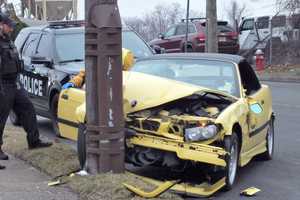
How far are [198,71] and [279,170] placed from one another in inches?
63.9

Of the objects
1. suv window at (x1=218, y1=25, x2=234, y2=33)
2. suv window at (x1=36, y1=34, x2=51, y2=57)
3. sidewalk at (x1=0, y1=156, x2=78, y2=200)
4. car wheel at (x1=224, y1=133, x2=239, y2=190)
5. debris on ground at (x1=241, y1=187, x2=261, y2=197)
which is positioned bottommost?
debris on ground at (x1=241, y1=187, x2=261, y2=197)

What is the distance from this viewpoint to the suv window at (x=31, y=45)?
485 inches

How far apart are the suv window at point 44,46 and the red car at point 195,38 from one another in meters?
16.5

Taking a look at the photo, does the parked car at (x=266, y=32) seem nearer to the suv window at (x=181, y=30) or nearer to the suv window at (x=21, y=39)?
the suv window at (x=181, y=30)

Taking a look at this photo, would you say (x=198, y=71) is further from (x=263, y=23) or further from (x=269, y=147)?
(x=263, y=23)

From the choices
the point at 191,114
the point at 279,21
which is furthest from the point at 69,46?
the point at 279,21

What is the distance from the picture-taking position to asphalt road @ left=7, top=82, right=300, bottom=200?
7.13 m

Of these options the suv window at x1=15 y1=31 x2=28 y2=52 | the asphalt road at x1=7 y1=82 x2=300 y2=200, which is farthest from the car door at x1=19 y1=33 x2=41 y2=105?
the asphalt road at x1=7 y1=82 x2=300 y2=200

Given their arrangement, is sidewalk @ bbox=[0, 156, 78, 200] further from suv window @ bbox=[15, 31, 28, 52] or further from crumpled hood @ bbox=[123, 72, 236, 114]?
suv window @ bbox=[15, 31, 28, 52]

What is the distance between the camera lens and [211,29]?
2577cm

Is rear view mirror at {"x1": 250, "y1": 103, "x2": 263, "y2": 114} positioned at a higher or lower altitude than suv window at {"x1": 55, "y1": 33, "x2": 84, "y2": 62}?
lower

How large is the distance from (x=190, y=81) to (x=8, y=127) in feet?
14.2

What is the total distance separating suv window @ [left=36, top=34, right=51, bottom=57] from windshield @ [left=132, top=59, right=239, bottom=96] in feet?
11.0

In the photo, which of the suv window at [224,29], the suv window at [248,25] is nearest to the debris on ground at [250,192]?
the suv window at [224,29]
